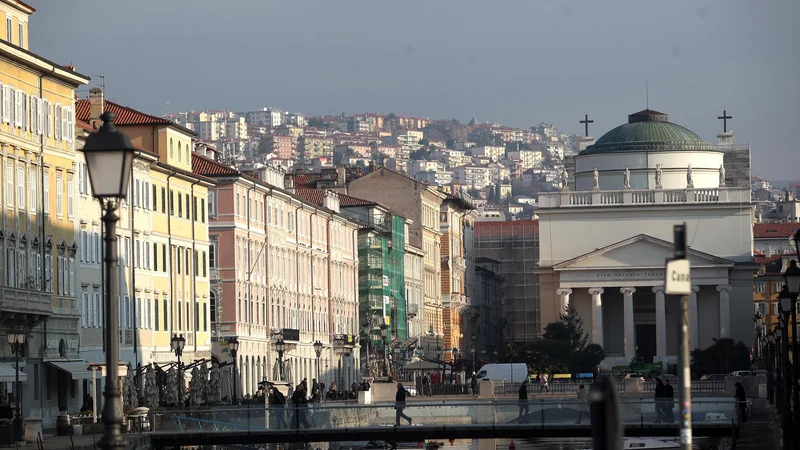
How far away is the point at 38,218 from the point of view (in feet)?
174

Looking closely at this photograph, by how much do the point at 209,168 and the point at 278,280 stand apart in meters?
10.6

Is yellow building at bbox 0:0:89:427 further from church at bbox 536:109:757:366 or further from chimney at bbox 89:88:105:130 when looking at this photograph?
Result: church at bbox 536:109:757:366

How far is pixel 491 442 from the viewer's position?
6938cm

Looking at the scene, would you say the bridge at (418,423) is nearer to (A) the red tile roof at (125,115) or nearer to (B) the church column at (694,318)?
(A) the red tile roof at (125,115)

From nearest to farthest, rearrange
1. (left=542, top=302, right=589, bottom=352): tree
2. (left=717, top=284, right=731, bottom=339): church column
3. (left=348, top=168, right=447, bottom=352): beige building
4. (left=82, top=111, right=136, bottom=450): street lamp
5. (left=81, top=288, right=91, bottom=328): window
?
1. (left=82, top=111, right=136, bottom=450): street lamp
2. (left=81, top=288, right=91, bottom=328): window
3. (left=542, top=302, right=589, bottom=352): tree
4. (left=717, top=284, right=731, bottom=339): church column
5. (left=348, top=168, right=447, bottom=352): beige building

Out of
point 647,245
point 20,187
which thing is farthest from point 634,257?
point 20,187

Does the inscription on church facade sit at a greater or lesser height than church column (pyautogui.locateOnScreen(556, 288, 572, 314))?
greater

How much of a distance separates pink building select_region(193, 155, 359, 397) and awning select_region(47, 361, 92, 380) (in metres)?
16.1

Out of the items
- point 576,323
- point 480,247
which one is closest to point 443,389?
point 576,323

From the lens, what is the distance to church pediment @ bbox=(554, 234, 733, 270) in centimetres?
13162

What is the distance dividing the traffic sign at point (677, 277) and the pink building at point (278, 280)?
5762 cm

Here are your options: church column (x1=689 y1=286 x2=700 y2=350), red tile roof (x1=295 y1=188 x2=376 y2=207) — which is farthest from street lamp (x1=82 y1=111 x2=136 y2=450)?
church column (x1=689 y1=286 x2=700 y2=350)

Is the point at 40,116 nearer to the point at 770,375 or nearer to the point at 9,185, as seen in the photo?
the point at 9,185

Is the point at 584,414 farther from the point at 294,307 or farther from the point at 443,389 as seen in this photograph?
the point at 294,307
